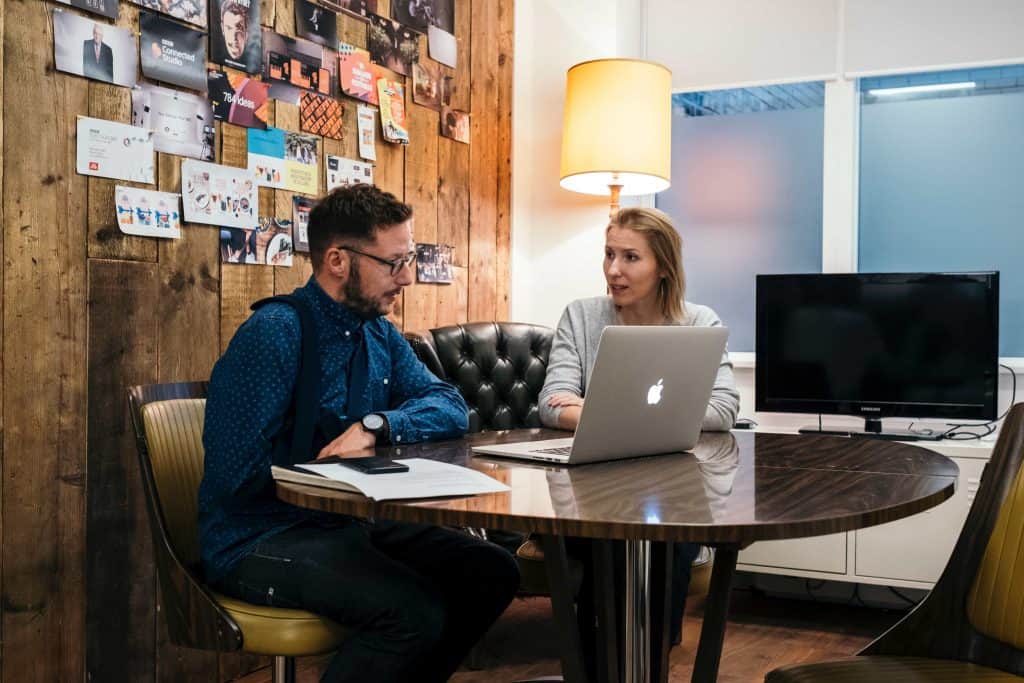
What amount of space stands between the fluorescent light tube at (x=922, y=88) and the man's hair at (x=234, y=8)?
2398mm

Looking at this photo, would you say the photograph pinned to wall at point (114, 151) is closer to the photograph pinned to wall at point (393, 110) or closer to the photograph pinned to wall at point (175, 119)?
the photograph pinned to wall at point (175, 119)

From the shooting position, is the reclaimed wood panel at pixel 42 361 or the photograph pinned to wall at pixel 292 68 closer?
the reclaimed wood panel at pixel 42 361

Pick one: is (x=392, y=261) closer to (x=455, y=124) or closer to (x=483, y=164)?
(x=455, y=124)

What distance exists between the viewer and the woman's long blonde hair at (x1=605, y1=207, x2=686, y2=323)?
250 cm

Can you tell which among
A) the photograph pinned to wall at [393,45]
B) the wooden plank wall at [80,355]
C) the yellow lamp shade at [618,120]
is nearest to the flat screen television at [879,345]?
the yellow lamp shade at [618,120]

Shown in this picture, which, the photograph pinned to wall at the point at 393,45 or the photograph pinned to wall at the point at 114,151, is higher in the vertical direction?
the photograph pinned to wall at the point at 393,45

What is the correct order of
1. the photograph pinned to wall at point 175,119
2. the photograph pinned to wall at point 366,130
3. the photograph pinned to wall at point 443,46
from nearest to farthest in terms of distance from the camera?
the photograph pinned to wall at point 175,119 → the photograph pinned to wall at point 366,130 → the photograph pinned to wall at point 443,46

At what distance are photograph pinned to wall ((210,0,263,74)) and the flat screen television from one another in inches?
74.9

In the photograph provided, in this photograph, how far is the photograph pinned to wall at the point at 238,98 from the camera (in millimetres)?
2559

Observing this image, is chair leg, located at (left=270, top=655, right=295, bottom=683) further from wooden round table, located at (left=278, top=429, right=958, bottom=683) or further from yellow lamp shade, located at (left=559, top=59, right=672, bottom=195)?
yellow lamp shade, located at (left=559, top=59, right=672, bottom=195)

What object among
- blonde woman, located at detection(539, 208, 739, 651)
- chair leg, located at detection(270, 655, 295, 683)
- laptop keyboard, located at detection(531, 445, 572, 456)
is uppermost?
blonde woman, located at detection(539, 208, 739, 651)

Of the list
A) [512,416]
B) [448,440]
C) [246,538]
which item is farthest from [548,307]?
[246,538]

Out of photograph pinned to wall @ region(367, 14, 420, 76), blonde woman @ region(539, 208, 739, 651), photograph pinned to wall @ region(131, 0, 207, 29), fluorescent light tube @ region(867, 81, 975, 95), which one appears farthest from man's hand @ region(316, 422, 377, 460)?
fluorescent light tube @ region(867, 81, 975, 95)

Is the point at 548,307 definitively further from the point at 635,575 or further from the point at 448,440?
the point at 635,575
